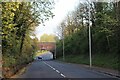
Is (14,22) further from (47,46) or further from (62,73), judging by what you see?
(47,46)

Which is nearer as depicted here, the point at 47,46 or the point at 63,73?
the point at 63,73

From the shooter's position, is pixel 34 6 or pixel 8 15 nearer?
pixel 8 15

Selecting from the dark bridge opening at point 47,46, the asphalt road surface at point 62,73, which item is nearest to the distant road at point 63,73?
the asphalt road surface at point 62,73

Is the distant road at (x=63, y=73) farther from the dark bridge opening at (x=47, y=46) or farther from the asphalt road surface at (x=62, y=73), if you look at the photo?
the dark bridge opening at (x=47, y=46)

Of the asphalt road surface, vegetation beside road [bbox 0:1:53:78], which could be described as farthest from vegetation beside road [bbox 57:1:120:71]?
vegetation beside road [bbox 0:1:53:78]

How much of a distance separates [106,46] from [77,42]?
26.2 metres

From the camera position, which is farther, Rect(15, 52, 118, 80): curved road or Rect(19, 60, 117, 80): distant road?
Rect(19, 60, 117, 80): distant road

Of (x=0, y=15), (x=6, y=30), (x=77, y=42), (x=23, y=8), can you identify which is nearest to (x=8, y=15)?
(x=0, y=15)

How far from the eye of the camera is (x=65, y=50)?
10412 cm

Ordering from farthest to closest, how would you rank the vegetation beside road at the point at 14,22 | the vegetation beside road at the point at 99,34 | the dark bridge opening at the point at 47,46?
the dark bridge opening at the point at 47,46 < the vegetation beside road at the point at 99,34 < the vegetation beside road at the point at 14,22

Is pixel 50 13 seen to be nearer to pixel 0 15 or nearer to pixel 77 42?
pixel 0 15

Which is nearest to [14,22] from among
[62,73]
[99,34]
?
[62,73]

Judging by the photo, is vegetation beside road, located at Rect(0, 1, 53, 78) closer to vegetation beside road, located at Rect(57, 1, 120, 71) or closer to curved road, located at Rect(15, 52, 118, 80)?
curved road, located at Rect(15, 52, 118, 80)

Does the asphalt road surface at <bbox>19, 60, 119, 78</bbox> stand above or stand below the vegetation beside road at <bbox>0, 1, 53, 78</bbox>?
below
